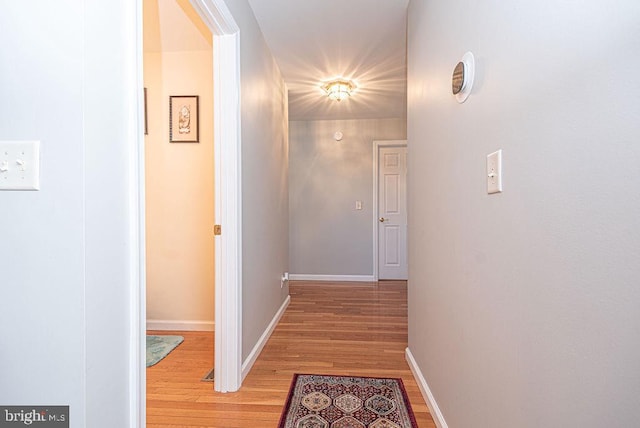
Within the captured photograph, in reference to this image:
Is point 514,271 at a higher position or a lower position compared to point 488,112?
lower

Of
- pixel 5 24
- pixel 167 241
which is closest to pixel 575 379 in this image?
pixel 5 24

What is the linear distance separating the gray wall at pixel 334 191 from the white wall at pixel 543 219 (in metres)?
3.47

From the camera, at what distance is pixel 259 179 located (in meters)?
2.54

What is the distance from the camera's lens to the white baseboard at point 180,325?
119 inches

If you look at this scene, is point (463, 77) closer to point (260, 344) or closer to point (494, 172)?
point (494, 172)

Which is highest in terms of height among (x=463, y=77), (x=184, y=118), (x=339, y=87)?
(x=339, y=87)

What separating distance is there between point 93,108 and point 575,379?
1.27 metres

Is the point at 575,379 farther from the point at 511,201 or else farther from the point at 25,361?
the point at 25,361

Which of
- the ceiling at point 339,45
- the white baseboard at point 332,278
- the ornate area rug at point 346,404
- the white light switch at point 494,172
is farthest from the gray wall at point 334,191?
the white light switch at point 494,172

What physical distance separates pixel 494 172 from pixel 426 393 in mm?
1333

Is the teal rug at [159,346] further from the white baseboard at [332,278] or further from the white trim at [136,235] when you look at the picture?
the white baseboard at [332,278]

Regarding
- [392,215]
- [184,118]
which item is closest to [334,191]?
[392,215]

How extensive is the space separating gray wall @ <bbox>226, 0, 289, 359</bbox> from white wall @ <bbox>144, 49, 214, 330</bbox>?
54cm

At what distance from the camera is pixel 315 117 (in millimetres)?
4844
